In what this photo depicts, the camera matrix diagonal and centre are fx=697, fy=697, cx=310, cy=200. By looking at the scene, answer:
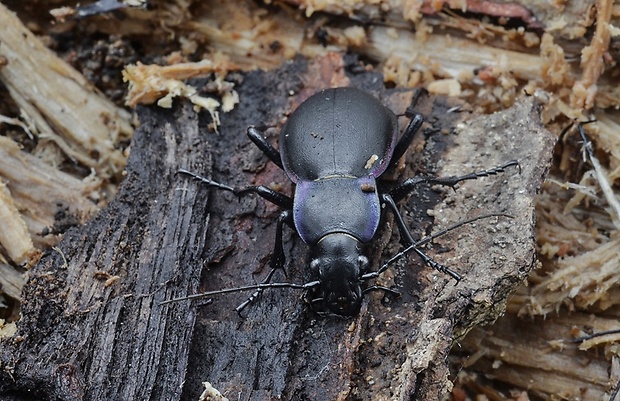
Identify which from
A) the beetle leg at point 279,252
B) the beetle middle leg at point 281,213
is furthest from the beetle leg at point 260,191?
the beetle leg at point 279,252

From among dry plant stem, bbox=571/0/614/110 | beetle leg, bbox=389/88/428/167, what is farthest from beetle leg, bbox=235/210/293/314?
dry plant stem, bbox=571/0/614/110

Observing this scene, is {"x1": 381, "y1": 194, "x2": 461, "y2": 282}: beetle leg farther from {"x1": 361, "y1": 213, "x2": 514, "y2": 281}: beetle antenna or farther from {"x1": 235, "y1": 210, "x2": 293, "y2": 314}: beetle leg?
{"x1": 235, "y1": 210, "x2": 293, "y2": 314}: beetle leg

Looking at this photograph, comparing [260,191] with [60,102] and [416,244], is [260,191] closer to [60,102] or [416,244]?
[416,244]

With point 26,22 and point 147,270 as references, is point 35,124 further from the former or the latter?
point 147,270

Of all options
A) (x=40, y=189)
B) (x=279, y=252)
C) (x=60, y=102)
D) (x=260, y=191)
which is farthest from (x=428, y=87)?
(x=40, y=189)

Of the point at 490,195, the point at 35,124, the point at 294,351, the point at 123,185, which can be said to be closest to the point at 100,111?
the point at 35,124

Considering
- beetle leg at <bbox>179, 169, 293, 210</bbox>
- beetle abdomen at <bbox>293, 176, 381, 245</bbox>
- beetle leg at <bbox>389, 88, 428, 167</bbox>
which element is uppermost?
beetle leg at <bbox>389, 88, 428, 167</bbox>

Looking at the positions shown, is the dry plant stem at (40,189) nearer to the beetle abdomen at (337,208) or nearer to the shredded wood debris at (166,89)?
the shredded wood debris at (166,89)

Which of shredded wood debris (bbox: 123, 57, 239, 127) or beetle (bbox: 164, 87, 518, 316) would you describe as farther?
shredded wood debris (bbox: 123, 57, 239, 127)
